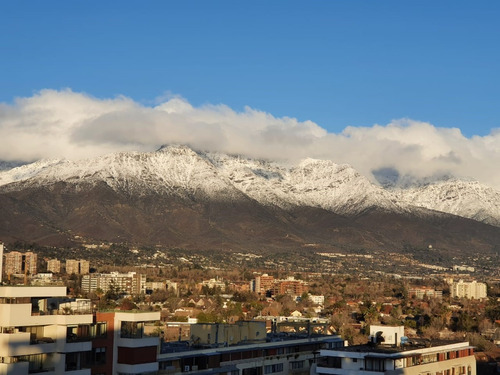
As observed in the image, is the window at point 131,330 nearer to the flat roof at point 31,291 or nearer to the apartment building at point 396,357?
the flat roof at point 31,291

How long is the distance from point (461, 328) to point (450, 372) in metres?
86.4

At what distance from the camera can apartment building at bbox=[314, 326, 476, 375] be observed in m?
62.9

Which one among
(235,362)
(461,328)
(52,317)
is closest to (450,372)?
(235,362)

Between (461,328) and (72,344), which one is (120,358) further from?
(461,328)

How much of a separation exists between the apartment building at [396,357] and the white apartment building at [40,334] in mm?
17064

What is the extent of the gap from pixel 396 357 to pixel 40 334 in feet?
74.4

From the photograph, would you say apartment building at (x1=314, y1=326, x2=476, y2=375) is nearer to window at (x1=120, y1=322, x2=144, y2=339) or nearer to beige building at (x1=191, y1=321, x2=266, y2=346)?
beige building at (x1=191, y1=321, x2=266, y2=346)

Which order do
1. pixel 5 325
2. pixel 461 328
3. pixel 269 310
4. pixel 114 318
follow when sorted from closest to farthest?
pixel 5 325, pixel 114 318, pixel 461 328, pixel 269 310

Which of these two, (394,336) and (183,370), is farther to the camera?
(394,336)

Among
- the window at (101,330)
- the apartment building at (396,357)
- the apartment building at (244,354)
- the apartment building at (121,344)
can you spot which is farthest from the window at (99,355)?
the apartment building at (396,357)

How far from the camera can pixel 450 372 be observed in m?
70.4

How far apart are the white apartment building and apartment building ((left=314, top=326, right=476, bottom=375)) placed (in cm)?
1706

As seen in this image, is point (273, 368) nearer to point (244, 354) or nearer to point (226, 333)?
point (244, 354)

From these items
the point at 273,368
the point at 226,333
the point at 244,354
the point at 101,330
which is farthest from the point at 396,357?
the point at 101,330
